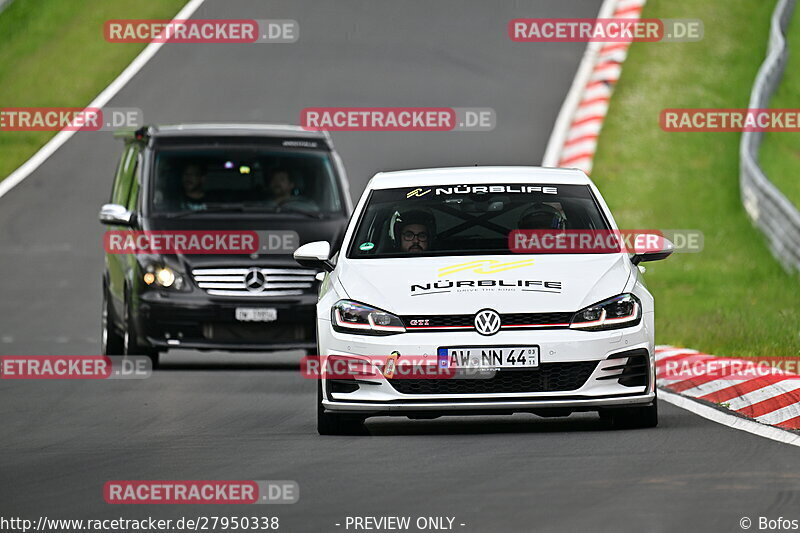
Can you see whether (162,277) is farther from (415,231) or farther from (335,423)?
(335,423)

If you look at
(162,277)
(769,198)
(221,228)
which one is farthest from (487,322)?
(769,198)

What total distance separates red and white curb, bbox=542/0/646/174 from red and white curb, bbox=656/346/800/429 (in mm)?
12578

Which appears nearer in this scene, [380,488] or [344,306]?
[380,488]

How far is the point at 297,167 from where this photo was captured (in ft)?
59.5

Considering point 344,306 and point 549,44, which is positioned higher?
point 549,44

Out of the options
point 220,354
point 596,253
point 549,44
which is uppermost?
point 549,44

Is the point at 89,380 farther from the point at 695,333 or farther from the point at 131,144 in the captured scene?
the point at 695,333

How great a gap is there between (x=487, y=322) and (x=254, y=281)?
6176 millimetres

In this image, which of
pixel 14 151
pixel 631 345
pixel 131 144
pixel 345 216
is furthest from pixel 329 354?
pixel 14 151

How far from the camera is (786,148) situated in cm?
3183

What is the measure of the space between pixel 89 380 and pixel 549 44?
22.1 m

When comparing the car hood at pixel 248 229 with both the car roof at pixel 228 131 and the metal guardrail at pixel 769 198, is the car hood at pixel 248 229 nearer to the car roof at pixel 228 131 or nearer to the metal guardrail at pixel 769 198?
the car roof at pixel 228 131

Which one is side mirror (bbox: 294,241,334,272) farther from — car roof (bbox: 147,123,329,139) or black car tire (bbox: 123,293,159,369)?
car roof (bbox: 147,123,329,139)

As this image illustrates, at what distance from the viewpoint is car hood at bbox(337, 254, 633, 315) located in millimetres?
11141
